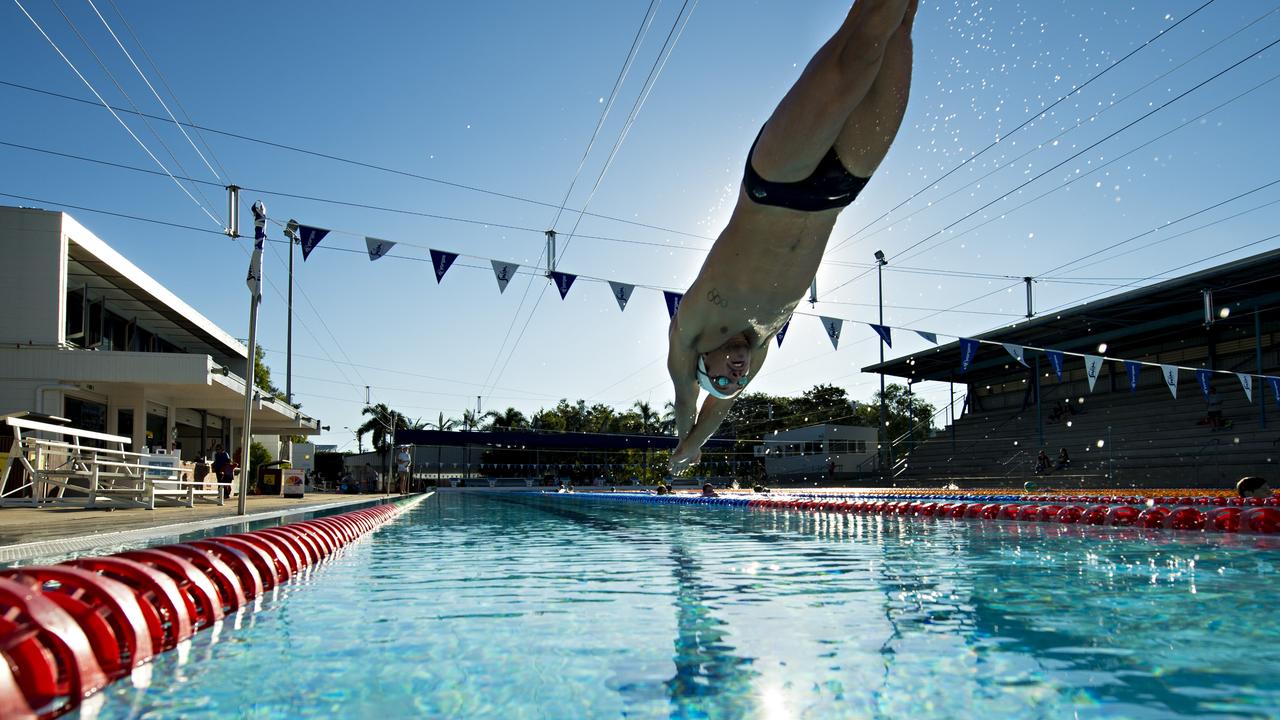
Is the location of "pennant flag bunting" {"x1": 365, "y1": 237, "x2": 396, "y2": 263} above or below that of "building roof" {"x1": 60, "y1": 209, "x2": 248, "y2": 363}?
below

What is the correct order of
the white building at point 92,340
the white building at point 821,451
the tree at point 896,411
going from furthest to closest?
1. the tree at point 896,411
2. the white building at point 821,451
3. the white building at point 92,340

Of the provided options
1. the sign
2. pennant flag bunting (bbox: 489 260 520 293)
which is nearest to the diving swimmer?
pennant flag bunting (bbox: 489 260 520 293)

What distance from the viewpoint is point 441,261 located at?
505 inches

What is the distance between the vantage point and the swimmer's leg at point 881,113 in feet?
10.1

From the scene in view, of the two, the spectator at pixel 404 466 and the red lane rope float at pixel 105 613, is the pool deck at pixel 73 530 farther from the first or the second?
the spectator at pixel 404 466

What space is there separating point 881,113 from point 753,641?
227cm

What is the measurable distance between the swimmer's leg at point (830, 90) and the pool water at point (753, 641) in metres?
1.94

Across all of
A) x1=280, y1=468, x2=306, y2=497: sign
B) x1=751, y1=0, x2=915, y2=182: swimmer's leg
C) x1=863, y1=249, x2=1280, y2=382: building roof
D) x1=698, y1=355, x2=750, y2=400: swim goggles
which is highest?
x1=863, y1=249, x2=1280, y2=382: building roof

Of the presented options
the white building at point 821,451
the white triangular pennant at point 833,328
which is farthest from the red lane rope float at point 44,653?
the white building at point 821,451

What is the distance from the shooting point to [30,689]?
2527 mm

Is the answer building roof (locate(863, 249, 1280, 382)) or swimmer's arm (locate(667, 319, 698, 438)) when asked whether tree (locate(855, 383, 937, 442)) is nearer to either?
building roof (locate(863, 249, 1280, 382))

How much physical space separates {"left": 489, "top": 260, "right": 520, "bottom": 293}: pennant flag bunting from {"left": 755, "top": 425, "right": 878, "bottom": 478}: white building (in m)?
29.4

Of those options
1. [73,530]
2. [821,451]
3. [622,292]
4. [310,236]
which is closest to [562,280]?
[622,292]

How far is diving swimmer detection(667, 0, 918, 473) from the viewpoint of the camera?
2846 millimetres
